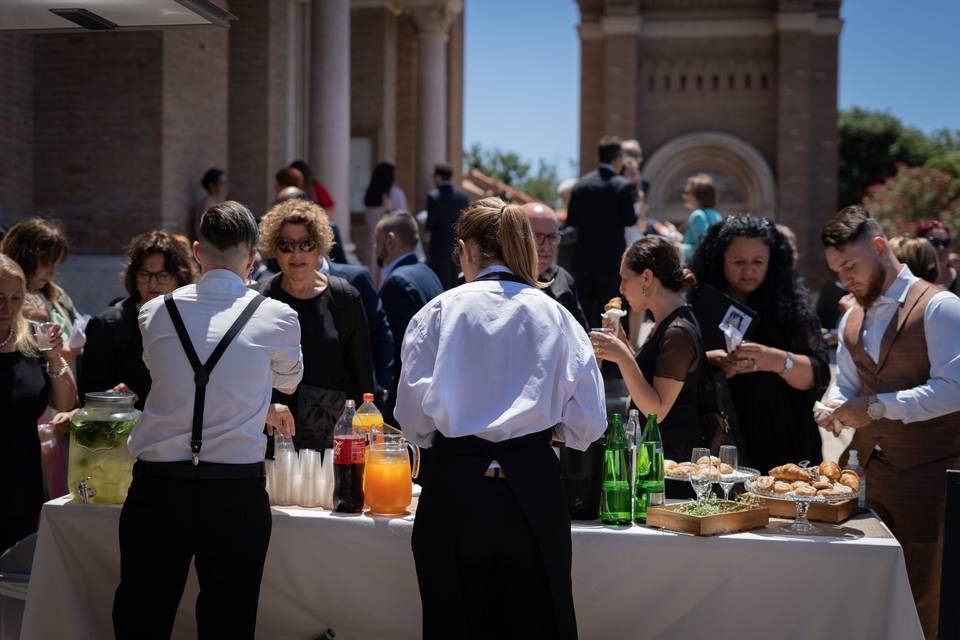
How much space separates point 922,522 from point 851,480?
2.06ft

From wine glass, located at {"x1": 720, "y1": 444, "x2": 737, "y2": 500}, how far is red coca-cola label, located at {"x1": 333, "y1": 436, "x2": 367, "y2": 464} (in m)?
1.31

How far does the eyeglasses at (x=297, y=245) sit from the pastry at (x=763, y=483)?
2326 millimetres

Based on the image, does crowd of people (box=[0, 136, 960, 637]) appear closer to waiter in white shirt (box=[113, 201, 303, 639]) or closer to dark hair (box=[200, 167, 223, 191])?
A: waiter in white shirt (box=[113, 201, 303, 639])

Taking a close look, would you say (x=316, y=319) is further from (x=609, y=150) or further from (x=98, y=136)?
(x=98, y=136)

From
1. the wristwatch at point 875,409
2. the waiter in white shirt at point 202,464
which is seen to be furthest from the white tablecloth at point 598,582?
the wristwatch at point 875,409

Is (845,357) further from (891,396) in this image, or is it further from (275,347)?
(275,347)

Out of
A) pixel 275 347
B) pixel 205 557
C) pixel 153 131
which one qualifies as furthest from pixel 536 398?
pixel 153 131

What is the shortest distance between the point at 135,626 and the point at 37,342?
150 centimetres

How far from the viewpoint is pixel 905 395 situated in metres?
4.12

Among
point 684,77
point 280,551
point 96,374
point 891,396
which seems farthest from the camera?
point 684,77

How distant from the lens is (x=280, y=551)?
12.4 feet

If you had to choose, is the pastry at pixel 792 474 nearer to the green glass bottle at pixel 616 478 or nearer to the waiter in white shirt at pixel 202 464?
the green glass bottle at pixel 616 478

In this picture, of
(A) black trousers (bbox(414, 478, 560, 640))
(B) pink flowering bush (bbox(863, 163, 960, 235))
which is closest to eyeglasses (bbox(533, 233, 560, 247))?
(A) black trousers (bbox(414, 478, 560, 640))

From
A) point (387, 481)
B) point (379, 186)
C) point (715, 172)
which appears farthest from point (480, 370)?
point (715, 172)
